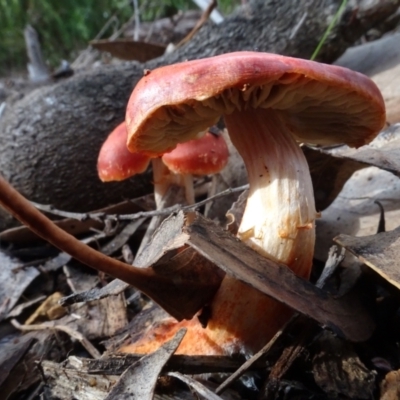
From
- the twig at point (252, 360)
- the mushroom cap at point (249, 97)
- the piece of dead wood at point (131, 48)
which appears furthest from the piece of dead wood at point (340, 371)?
the piece of dead wood at point (131, 48)

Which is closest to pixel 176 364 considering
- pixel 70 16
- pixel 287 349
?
pixel 287 349

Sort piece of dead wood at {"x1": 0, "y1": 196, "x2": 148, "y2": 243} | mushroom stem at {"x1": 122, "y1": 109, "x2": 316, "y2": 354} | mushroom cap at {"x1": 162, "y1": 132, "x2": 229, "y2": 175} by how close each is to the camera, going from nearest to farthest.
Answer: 1. mushroom stem at {"x1": 122, "y1": 109, "x2": 316, "y2": 354}
2. mushroom cap at {"x1": 162, "y1": 132, "x2": 229, "y2": 175}
3. piece of dead wood at {"x1": 0, "y1": 196, "x2": 148, "y2": 243}

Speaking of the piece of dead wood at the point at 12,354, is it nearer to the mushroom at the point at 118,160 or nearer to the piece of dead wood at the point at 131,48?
the mushroom at the point at 118,160

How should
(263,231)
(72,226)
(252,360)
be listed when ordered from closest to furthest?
1. (252,360)
2. (263,231)
3. (72,226)

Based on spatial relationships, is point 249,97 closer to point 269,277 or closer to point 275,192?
point 275,192

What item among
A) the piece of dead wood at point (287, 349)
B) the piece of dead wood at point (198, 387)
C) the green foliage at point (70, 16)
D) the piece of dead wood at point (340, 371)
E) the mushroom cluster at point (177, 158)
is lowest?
the piece of dead wood at point (340, 371)

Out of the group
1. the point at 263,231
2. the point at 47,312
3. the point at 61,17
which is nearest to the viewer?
the point at 263,231

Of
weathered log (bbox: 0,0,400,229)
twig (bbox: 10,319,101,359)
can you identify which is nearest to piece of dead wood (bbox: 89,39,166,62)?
weathered log (bbox: 0,0,400,229)

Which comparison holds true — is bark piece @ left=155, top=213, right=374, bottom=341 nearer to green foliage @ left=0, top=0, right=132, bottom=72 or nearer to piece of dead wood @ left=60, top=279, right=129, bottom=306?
piece of dead wood @ left=60, top=279, right=129, bottom=306
